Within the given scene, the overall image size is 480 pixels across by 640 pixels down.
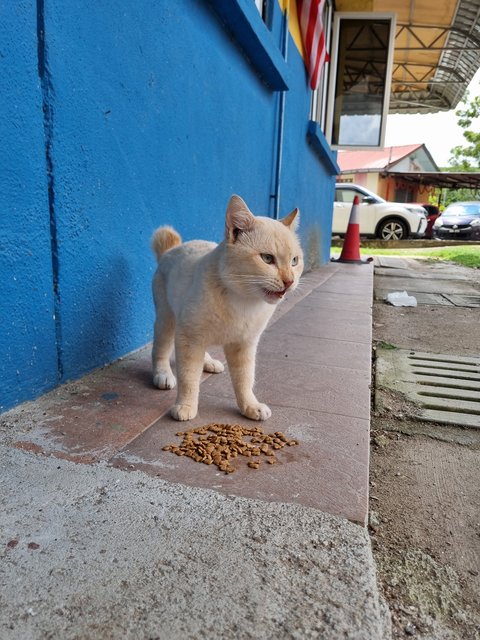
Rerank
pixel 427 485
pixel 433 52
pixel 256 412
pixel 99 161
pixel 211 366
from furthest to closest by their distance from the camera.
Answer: pixel 433 52 < pixel 211 366 < pixel 99 161 < pixel 256 412 < pixel 427 485

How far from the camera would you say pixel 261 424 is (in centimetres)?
186

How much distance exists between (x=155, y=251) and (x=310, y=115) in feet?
17.5

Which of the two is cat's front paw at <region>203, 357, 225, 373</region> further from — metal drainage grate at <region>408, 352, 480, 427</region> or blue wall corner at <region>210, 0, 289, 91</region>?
blue wall corner at <region>210, 0, 289, 91</region>

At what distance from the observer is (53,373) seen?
1956 millimetres

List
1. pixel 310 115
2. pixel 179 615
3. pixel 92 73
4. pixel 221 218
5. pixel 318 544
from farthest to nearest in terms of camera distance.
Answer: pixel 310 115 < pixel 221 218 < pixel 92 73 < pixel 318 544 < pixel 179 615

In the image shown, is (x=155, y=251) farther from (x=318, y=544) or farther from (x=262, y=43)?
(x=262, y=43)

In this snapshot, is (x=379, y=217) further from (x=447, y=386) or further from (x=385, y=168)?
(x=447, y=386)

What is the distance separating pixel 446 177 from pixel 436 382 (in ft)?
74.8

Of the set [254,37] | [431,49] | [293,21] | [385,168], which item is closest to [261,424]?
[254,37]

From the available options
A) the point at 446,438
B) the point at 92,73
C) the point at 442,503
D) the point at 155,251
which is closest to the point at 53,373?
the point at 155,251

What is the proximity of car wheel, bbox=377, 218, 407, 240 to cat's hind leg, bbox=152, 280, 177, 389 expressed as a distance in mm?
14496

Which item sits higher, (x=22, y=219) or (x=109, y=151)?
(x=109, y=151)

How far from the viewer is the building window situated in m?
7.72

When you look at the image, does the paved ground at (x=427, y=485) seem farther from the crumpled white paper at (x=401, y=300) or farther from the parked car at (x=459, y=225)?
the parked car at (x=459, y=225)
